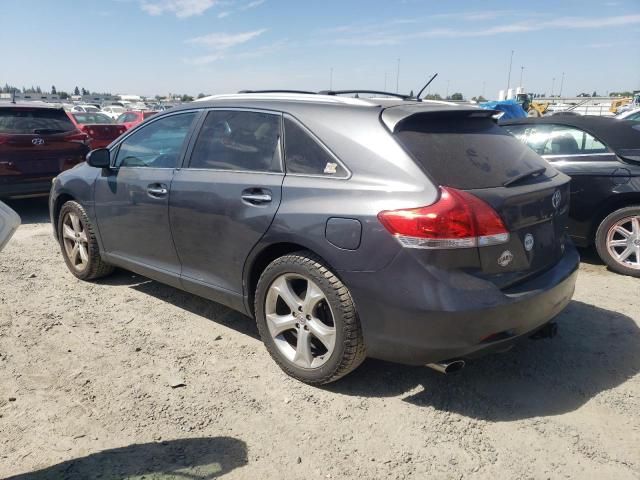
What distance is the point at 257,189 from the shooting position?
10.6 feet

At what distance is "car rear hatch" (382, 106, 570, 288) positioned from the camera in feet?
8.83

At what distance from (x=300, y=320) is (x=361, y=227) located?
2.46 feet

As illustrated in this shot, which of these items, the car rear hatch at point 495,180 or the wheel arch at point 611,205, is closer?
the car rear hatch at point 495,180

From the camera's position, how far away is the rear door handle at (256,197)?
10.4 ft

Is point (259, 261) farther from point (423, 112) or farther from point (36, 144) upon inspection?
point (36, 144)

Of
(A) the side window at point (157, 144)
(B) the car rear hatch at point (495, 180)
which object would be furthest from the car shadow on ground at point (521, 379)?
(A) the side window at point (157, 144)

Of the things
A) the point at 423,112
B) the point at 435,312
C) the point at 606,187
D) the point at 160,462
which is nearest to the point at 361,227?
the point at 435,312

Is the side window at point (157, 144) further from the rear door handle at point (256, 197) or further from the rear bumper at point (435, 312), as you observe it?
the rear bumper at point (435, 312)

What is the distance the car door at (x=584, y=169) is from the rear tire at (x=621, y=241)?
166 millimetres

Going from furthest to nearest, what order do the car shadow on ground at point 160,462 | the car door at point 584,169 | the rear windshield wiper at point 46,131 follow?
the rear windshield wiper at point 46,131 < the car door at point 584,169 < the car shadow on ground at point 160,462

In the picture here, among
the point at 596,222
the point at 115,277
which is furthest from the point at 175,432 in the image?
→ the point at 596,222

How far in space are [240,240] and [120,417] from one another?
1201mm

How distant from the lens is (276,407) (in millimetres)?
2969

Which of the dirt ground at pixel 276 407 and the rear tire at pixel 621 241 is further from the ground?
the rear tire at pixel 621 241
